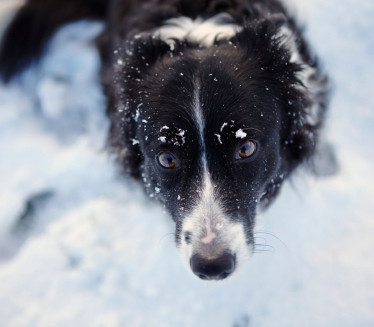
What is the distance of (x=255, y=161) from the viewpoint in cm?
218

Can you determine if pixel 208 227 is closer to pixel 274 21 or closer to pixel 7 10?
pixel 274 21

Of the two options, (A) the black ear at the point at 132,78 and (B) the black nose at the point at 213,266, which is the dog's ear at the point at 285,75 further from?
(B) the black nose at the point at 213,266

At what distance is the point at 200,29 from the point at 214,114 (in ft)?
3.09

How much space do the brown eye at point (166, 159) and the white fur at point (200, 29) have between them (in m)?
0.87

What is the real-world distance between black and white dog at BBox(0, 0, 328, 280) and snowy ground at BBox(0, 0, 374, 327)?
0.51 meters

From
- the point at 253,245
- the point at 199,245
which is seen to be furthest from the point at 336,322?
the point at 199,245

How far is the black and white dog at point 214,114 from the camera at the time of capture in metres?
2.08

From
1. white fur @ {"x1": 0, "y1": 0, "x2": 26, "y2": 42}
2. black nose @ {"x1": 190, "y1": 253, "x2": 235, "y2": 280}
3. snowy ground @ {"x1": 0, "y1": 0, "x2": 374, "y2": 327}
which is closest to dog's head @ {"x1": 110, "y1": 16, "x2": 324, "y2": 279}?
black nose @ {"x1": 190, "y1": 253, "x2": 235, "y2": 280}

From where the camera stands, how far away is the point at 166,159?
2.19m

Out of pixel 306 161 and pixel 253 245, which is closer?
pixel 253 245

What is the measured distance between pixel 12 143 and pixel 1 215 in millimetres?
891

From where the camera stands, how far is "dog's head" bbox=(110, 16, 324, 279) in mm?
2072

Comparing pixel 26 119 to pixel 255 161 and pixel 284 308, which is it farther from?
pixel 284 308

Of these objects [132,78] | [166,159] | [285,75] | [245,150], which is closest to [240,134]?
[245,150]
